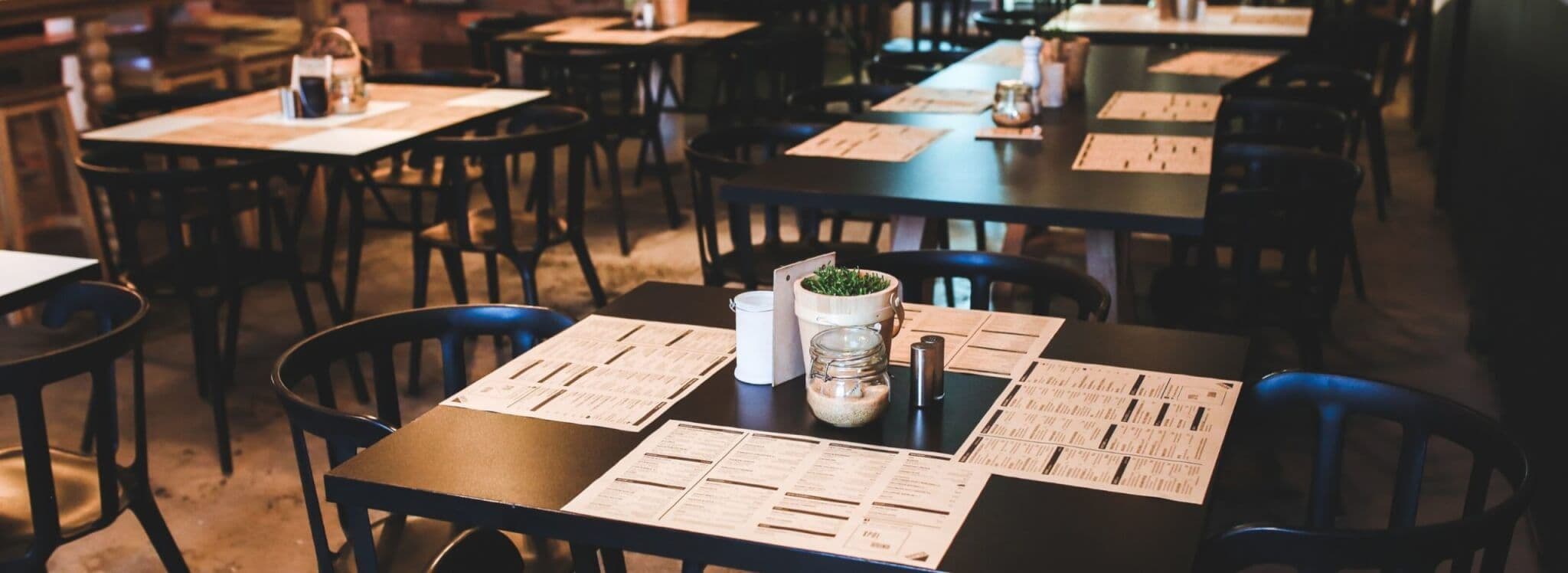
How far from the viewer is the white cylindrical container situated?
70.7 inches

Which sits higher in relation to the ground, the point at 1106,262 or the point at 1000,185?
the point at 1000,185

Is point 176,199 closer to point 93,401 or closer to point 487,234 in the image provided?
point 487,234

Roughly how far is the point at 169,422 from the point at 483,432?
230 centimetres

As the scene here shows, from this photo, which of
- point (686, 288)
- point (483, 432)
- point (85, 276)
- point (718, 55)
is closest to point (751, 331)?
point (483, 432)

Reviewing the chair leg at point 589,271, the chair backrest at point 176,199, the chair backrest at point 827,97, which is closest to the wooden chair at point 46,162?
the chair backrest at point 176,199

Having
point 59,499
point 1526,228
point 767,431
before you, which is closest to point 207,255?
point 59,499

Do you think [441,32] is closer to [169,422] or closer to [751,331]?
[169,422]

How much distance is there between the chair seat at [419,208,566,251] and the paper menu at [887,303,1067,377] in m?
1.83

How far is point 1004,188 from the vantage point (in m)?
2.83

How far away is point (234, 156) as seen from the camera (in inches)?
140

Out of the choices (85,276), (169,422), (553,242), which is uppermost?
(85,276)

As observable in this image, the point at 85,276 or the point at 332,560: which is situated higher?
the point at 85,276

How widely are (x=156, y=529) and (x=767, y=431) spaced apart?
1.33 meters

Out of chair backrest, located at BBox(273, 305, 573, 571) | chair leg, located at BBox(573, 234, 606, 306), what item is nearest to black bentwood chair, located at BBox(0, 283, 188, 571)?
chair backrest, located at BBox(273, 305, 573, 571)
